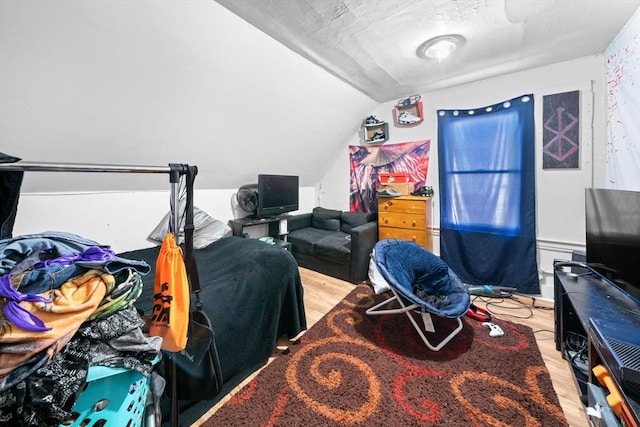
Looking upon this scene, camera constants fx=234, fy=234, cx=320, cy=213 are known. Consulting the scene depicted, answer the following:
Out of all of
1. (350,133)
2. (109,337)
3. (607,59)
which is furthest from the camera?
(350,133)

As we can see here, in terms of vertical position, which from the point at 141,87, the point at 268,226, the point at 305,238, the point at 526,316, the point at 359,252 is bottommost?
the point at 526,316

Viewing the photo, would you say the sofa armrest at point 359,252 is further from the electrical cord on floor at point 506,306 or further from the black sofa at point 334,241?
the electrical cord on floor at point 506,306

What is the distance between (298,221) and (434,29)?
9.51 ft

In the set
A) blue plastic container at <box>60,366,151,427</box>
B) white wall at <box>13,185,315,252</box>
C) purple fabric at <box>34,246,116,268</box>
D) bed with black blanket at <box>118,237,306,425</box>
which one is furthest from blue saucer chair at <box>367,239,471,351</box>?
white wall at <box>13,185,315,252</box>

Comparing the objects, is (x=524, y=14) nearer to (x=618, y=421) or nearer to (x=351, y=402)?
(x=618, y=421)

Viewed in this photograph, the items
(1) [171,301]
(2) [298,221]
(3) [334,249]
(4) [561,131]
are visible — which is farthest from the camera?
(2) [298,221]

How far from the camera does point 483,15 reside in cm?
171

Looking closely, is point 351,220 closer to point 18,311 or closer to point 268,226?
point 268,226

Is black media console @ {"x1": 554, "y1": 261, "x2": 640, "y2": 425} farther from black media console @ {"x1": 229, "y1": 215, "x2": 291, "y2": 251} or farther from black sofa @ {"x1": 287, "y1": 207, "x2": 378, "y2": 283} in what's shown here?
black media console @ {"x1": 229, "y1": 215, "x2": 291, "y2": 251}

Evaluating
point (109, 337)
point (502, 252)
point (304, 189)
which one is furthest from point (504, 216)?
point (109, 337)

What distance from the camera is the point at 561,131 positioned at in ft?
7.99

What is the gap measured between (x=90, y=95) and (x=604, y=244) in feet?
11.7

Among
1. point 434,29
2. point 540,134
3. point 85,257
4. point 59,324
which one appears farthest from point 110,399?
point 540,134

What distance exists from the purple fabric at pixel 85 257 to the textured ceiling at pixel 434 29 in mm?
1736
